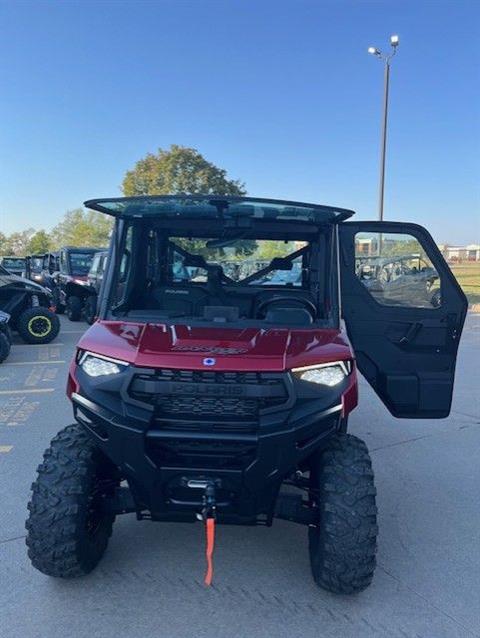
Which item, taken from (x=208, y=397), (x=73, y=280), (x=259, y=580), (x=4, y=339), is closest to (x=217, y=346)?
(x=208, y=397)

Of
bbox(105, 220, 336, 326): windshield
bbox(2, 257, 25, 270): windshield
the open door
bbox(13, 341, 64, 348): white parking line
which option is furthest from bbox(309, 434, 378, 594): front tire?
bbox(2, 257, 25, 270): windshield

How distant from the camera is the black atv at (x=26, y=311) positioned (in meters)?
9.91

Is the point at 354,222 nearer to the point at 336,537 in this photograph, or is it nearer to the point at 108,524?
the point at 336,537

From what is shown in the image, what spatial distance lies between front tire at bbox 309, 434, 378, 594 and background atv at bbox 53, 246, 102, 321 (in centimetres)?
1099

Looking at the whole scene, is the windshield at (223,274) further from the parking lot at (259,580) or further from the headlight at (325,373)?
the parking lot at (259,580)

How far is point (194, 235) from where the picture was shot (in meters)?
3.98

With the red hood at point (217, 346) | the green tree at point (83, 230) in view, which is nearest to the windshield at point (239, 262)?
the red hood at point (217, 346)

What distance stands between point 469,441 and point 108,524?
11.6ft

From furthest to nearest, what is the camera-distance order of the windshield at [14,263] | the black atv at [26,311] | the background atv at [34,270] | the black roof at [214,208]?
the windshield at [14,263] < the background atv at [34,270] < the black atv at [26,311] < the black roof at [214,208]

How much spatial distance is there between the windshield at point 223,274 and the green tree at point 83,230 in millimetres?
36616

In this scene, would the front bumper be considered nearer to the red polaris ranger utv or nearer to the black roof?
the red polaris ranger utv

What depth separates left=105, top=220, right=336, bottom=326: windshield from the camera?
11.4 ft

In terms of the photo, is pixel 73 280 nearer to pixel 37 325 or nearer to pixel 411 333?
pixel 37 325

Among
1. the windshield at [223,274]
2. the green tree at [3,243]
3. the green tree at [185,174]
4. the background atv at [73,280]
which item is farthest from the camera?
the green tree at [3,243]
